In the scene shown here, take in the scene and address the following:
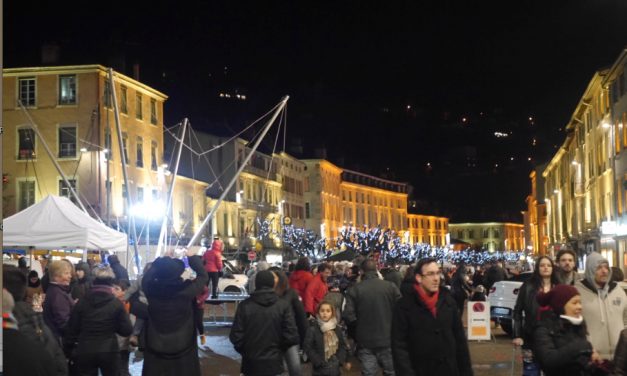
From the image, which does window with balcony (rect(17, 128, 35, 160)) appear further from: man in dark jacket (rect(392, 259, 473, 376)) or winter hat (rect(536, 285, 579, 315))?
winter hat (rect(536, 285, 579, 315))

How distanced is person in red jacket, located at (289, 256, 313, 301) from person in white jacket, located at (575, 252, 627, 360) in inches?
329

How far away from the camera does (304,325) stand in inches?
432

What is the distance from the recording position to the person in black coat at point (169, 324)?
9.08 m

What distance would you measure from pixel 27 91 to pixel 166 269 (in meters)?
49.6

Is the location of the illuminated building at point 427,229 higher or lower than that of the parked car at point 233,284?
higher

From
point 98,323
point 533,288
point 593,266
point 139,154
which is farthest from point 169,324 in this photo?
point 139,154

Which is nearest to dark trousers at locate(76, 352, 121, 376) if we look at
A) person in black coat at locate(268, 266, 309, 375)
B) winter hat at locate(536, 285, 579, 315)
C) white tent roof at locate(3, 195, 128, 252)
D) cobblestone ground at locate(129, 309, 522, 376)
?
person in black coat at locate(268, 266, 309, 375)

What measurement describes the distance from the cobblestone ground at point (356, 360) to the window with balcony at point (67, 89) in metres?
34.9

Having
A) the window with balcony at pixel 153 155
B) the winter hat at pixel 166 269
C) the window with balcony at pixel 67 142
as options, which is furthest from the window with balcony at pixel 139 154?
the winter hat at pixel 166 269

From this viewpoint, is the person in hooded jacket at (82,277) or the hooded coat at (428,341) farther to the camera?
the person in hooded jacket at (82,277)

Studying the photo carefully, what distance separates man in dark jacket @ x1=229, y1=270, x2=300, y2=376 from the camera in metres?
9.84

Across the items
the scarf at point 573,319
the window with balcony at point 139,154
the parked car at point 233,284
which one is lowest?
the parked car at point 233,284

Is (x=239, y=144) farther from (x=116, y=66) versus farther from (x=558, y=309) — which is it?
(x=558, y=309)

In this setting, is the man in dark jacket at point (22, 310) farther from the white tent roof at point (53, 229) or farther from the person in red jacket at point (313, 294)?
the white tent roof at point (53, 229)
